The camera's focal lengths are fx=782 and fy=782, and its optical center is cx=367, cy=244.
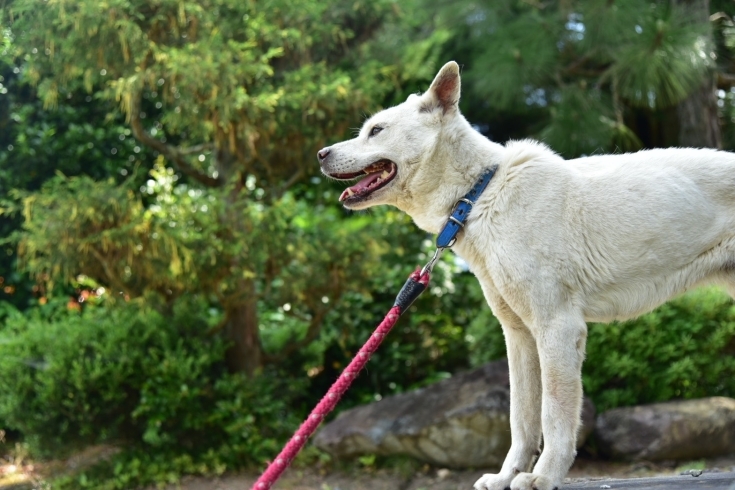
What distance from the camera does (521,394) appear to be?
3.18 meters

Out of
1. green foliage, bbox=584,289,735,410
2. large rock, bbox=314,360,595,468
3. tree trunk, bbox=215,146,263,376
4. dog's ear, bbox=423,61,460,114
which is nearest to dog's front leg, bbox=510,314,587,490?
dog's ear, bbox=423,61,460,114

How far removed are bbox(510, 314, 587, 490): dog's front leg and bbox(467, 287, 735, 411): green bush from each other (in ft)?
12.0

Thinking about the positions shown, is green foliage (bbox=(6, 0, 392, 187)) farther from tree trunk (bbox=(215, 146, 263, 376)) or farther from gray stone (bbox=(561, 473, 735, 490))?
gray stone (bbox=(561, 473, 735, 490))

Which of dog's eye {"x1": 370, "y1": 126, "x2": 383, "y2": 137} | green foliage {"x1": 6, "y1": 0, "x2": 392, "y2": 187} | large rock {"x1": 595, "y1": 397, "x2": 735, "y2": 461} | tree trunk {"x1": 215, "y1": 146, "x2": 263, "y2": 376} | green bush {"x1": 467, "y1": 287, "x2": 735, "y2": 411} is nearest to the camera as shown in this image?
dog's eye {"x1": 370, "y1": 126, "x2": 383, "y2": 137}

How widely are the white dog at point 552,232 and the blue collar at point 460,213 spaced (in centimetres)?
3

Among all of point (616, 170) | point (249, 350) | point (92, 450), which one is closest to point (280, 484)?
point (249, 350)

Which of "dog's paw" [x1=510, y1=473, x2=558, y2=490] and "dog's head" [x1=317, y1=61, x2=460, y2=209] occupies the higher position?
"dog's head" [x1=317, y1=61, x2=460, y2=209]

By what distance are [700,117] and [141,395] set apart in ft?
18.2

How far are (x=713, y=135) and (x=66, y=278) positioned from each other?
226 inches

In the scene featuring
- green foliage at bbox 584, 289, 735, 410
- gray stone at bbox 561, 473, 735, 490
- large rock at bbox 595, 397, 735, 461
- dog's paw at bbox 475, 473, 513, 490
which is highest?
dog's paw at bbox 475, 473, 513, 490

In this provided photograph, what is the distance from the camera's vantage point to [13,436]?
7.27 metres

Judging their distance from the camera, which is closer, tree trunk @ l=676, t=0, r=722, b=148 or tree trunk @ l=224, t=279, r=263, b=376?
tree trunk @ l=224, t=279, r=263, b=376

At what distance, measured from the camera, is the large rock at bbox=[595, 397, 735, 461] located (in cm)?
596

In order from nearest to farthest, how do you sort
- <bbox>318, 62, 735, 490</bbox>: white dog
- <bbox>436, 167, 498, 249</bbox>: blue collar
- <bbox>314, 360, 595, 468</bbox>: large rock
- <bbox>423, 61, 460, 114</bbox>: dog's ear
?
<bbox>318, 62, 735, 490</bbox>: white dog, <bbox>436, 167, 498, 249</bbox>: blue collar, <bbox>423, 61, 460, 114</bbox>: dog's ear, <bbox>314, 360, 595, 468</bbox>: large rock
